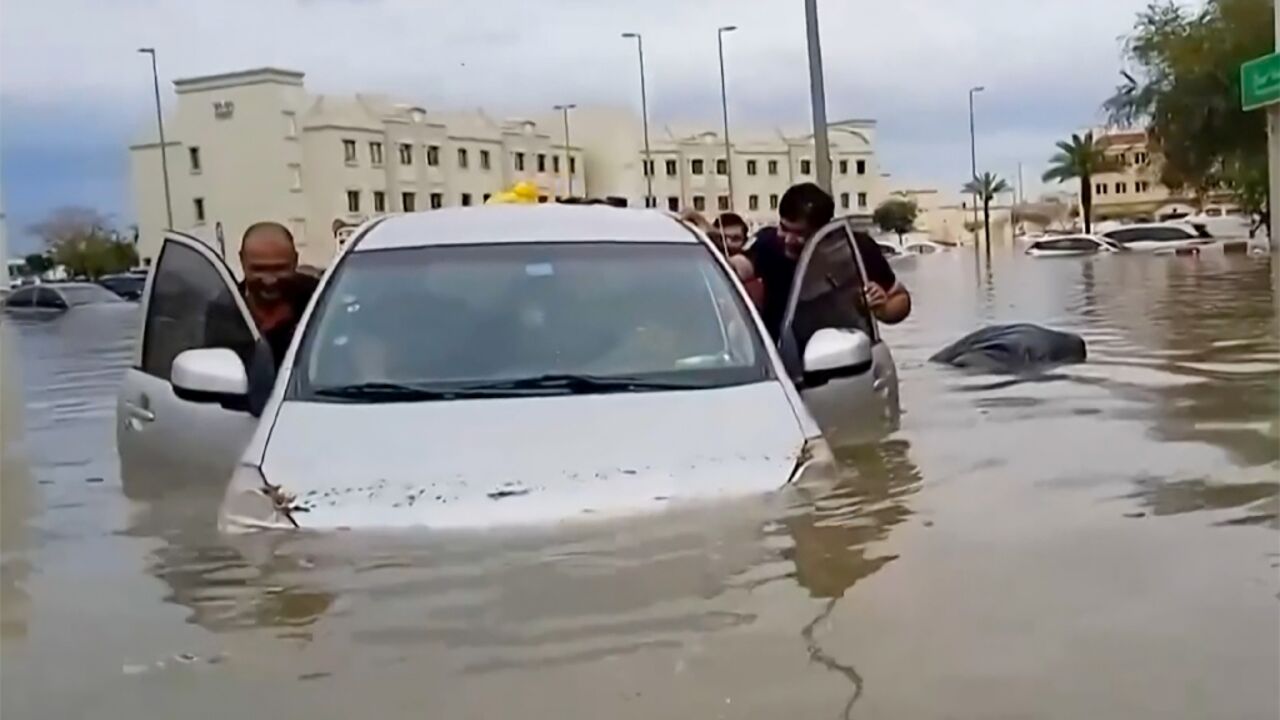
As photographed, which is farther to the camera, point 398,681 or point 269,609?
point 269,609

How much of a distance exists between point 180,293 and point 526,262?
1679 mm

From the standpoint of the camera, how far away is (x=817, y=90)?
60.7ft

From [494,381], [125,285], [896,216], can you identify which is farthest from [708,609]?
[896,216]

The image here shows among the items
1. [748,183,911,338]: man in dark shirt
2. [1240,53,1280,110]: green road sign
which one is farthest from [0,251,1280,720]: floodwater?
[1240,53,1280,110]: green road sign

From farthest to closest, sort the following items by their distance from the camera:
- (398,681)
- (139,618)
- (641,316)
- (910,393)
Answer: (910,393), (641,316), (139,618), (398,681)

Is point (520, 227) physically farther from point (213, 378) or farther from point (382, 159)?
point (382, 159)

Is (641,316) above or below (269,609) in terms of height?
above

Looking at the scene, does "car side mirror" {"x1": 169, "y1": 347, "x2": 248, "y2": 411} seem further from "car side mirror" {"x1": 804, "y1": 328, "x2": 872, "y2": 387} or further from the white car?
"car side mirror" {"x1": 804, "y1": 328, "x2": 872, "y2": 387}

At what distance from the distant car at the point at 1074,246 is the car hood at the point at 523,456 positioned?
50.1 meters

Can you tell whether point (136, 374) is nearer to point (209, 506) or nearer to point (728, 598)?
point (209, 506)

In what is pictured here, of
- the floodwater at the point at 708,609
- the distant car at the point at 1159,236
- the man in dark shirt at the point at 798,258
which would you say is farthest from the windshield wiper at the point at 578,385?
the distant car at the point at 1159,236

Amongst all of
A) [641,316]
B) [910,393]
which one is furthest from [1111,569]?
[910,393]

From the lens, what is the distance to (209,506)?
590 centimetres

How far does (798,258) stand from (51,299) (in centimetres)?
3350
